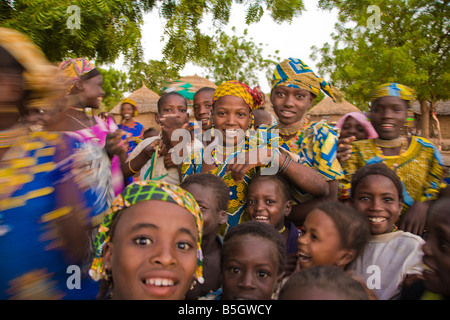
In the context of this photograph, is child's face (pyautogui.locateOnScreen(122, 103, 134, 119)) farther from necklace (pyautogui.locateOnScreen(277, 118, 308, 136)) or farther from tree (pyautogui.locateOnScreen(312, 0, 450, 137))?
tree (pyautogui.locateOnScreen(312, 0, 450, 137))

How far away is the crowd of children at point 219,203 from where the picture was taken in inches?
53.3

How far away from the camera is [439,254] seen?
1.41 meters

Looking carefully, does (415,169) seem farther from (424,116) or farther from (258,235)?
(424,116)

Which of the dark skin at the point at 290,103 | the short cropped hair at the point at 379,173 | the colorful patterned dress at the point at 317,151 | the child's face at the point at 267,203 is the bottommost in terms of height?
the child's face at the point at 267,203

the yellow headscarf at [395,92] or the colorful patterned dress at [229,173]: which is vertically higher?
the yellow headscarf at [395,92]

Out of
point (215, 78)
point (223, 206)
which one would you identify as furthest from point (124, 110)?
point (215, 78)

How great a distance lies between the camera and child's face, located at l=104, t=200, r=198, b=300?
4.35 ft

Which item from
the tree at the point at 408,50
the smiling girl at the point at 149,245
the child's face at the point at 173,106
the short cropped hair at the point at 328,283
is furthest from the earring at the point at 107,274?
the tree at the point at 408,50

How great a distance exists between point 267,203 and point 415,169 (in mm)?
1289

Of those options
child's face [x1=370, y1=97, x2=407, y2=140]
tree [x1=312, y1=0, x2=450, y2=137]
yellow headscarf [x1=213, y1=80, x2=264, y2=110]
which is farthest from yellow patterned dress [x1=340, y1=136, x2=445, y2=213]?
tree [x1=312, y1=0, x2=450, y2=137]

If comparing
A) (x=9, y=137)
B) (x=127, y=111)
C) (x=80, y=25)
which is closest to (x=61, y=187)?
(x=9, y=137)

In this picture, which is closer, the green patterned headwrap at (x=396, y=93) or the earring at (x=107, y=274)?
the earring at (x=107, y=274)

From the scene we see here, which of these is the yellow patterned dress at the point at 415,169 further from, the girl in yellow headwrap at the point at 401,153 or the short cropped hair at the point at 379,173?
the short cropped hair at the point at 379,173

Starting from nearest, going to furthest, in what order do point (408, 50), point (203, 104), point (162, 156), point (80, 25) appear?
point (162, 156) < point (203, 104) < point (80, 25) < point (408, 50)
